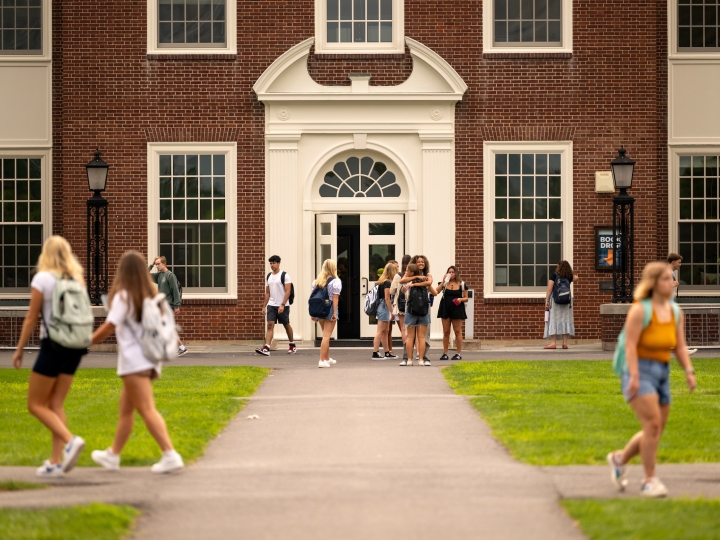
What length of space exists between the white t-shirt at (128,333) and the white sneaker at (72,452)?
0.56 metres

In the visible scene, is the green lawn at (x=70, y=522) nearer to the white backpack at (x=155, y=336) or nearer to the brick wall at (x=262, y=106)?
the white backpack at (x=155, y=336)

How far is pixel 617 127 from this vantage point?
24000 millimetres

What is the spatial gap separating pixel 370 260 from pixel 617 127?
5.18m

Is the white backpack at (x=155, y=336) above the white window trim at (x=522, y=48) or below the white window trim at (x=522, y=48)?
below

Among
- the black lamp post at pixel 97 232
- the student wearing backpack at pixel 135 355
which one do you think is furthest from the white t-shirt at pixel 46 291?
the black lamp post at pixel 97 232

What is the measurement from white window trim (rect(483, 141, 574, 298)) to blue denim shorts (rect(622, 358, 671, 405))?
1545cm

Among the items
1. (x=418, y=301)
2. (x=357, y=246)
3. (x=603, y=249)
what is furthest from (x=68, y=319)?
(x=603, y=249)

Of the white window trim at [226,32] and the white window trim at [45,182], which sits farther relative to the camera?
the white window trim at [45,182]

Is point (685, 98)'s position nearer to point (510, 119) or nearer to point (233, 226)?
point (510, 119)

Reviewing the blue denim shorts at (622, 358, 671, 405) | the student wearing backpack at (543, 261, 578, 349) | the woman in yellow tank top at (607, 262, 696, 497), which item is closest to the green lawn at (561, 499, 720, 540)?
the woman in yellow tank top at (607, 262, 696, 497)

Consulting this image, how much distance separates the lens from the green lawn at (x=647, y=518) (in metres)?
6.92

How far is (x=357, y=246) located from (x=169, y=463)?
1519 cm

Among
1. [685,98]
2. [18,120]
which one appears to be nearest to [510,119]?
[685,98]

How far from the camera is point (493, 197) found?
24.0m
